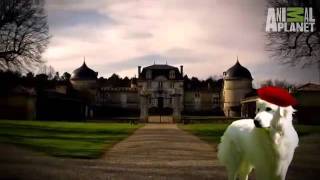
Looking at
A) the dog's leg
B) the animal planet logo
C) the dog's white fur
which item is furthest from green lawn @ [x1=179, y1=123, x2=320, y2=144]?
the dog's white fur

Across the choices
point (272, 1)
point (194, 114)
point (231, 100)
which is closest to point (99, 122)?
point (194, 114)

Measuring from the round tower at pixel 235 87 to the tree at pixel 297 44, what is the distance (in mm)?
629

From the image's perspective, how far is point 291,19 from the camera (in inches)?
271

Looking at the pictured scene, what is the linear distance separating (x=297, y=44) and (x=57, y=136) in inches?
161

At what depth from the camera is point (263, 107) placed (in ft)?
12.4

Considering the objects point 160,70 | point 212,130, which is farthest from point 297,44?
point 160,70

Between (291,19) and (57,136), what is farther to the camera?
(57,136)

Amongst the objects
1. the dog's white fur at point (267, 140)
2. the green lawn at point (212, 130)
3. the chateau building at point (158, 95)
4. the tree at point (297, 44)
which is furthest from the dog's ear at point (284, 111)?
the tree at point (297, 44)

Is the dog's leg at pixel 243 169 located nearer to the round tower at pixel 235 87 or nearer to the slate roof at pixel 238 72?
the round tower at pixel 235 87

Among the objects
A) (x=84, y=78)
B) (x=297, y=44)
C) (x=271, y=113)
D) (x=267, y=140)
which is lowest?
(x=267, y=140)

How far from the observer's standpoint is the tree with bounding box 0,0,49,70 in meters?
7.44

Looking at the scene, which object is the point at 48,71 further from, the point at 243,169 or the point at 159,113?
the point at 243,169

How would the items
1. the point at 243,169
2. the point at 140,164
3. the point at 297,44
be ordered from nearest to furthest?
1. the point at 243,169
2. the point at 140,164
3. the point at 297,44

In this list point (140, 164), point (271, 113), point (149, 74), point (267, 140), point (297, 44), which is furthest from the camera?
point (149, 74)
